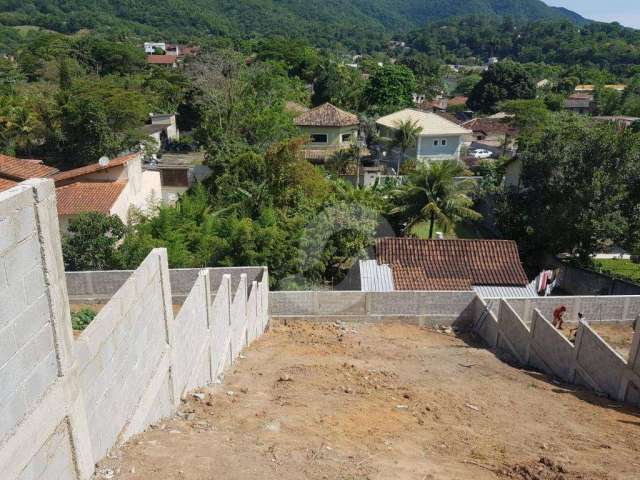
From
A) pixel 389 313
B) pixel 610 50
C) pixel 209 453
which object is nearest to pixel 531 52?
pixel 610 50

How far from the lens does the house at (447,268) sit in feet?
56.1

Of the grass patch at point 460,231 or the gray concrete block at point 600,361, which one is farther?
the grass patch at point 460,231

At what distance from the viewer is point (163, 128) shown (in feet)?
145

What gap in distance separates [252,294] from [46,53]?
224 feet

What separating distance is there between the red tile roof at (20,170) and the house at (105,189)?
726 mm

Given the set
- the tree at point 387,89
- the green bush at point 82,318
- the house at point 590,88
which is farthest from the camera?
the house at point 590,88

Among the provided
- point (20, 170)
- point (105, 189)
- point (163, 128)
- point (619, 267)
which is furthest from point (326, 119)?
point (619, 267)

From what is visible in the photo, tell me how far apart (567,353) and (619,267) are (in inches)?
537

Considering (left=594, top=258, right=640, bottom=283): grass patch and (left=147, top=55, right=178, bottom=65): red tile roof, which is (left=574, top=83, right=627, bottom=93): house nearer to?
(left=147, top=55, right=178, bottom=65): red tile roof

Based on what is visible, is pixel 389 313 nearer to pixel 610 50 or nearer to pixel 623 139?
pixel 623 139

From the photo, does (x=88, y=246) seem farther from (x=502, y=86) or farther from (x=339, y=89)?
(x=502, y=86)

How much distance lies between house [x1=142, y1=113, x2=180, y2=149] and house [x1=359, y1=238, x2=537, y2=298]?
96.0 ft

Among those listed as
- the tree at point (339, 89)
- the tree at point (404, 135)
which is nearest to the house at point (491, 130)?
the tree at point (339, 89)

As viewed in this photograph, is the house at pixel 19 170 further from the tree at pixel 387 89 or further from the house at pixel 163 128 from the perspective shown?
the tree at pixel 387 89
